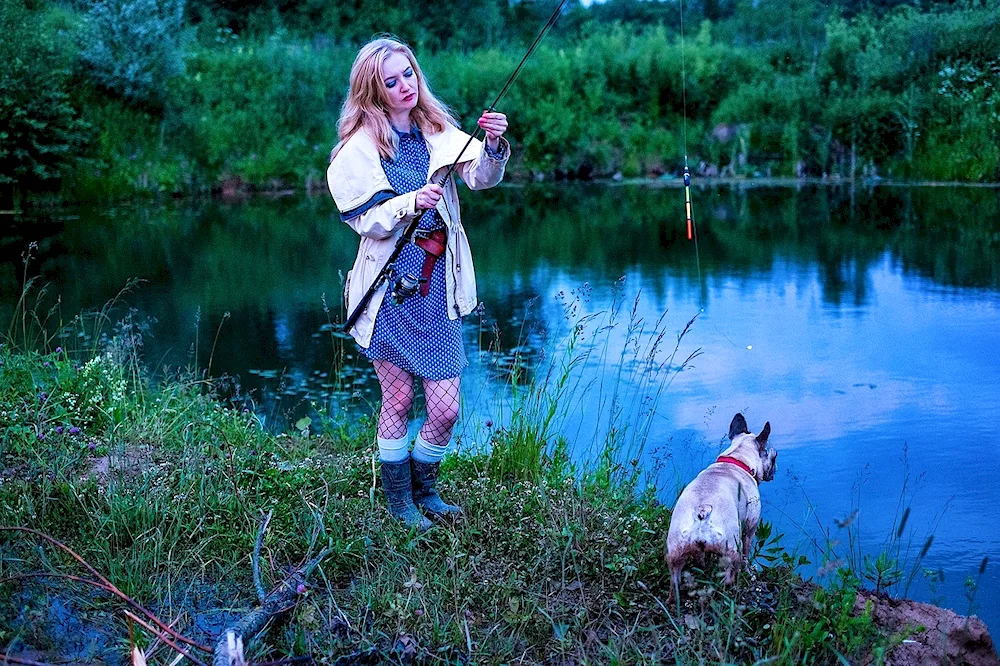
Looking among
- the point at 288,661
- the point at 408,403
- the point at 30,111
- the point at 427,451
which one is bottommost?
the point at 288,661

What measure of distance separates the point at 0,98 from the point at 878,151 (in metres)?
13.3

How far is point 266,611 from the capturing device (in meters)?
3.00

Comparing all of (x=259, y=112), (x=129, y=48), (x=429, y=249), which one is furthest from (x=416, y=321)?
(x=259, y=112)

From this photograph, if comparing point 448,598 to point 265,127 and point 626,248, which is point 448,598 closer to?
point 626,248

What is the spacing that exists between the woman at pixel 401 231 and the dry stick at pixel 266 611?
1.61 ft

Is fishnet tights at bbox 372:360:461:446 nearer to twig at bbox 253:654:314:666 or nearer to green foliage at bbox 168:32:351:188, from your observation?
twig at bbox 253:654:314:666

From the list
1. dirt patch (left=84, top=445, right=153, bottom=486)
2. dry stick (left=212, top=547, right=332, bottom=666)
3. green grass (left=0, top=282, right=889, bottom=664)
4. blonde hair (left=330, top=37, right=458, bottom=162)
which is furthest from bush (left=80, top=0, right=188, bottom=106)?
dry stick (left=212, top=547, right=332, bottom=666)

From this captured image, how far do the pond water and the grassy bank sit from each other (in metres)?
0.41

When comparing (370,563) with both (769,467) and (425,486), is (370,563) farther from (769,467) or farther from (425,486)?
(769,467)

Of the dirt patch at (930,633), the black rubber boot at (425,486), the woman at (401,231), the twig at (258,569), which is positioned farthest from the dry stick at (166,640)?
the dirt patch at (930,633)

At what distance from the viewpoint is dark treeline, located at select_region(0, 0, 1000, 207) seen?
16547 millimetres

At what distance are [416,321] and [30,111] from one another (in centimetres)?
1455

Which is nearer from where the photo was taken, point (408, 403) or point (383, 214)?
point (383, 214)

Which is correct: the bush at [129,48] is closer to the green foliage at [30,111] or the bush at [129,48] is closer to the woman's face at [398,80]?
the green foliage at [30,111]
